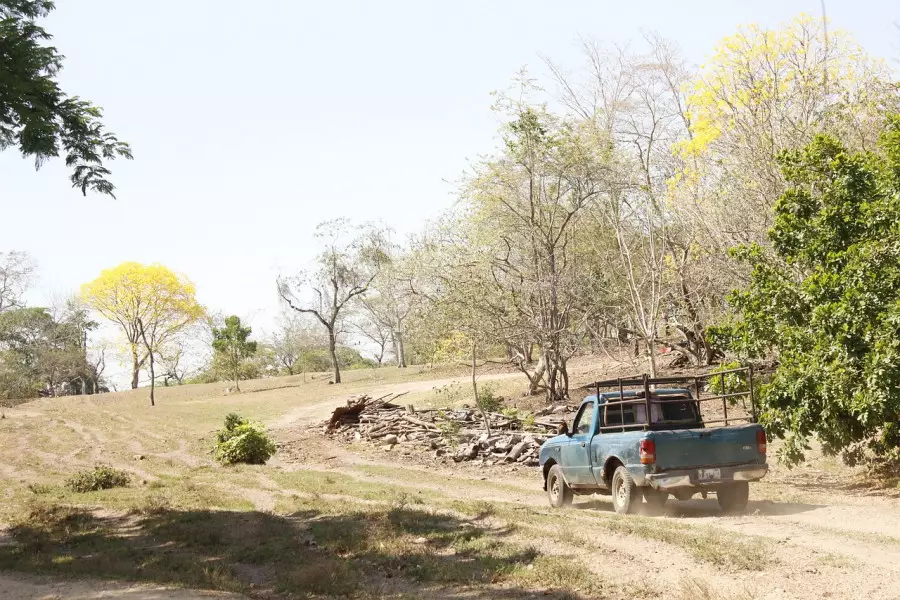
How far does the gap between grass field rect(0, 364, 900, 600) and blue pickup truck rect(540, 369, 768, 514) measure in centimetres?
47

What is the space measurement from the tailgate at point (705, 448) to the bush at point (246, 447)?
14.9m

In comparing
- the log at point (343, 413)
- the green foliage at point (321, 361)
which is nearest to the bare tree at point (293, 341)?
the green foliage at point (321, 361)

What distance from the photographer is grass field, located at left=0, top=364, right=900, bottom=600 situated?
320 inches

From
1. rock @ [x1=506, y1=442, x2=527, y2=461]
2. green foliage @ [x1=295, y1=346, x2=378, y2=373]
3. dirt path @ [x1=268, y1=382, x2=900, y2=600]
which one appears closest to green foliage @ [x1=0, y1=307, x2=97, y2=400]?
green foliage @ [x1=295, y1=346, x2=378, y2=373]

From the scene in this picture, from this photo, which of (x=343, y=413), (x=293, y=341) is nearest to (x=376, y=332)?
(x=293, y=341)

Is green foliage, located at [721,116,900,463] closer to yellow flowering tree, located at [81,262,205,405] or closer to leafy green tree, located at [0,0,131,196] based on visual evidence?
leafy green tree, located at [0,0,131,196]

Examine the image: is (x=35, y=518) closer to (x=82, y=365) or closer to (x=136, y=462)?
(x=136, y=462)

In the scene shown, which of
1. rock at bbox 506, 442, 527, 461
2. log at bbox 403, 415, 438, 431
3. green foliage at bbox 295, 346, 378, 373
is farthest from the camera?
green foliage at bbox 295, 346, 378, 373

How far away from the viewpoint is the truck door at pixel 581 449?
1311cm

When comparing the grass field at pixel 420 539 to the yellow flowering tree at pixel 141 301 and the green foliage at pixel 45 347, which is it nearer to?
the yellow flowering tree at pixel 141 301

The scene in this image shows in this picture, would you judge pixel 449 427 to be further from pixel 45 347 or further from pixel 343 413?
pixel 45 347

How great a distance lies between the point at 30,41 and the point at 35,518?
8.28 m

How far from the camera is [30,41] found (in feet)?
43.5

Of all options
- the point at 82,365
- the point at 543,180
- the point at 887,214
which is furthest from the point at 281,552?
the point at 82,365
